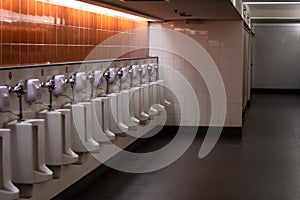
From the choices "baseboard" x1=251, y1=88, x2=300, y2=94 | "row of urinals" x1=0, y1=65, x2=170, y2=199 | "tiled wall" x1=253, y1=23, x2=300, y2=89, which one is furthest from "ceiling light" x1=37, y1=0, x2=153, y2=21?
"baseboard" x1=251, y1=88, x2=300, y2=94

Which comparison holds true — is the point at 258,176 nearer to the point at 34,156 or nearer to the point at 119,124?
the point at 119,124

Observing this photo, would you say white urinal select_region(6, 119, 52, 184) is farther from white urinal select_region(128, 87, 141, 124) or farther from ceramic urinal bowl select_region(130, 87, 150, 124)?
A: ceramic urinal bowl select_region(130, 87, 150, 124)

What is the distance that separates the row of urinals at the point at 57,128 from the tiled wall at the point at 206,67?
254 centimetres

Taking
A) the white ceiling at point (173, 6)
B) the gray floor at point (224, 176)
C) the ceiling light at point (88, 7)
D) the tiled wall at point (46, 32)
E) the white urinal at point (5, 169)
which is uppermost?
the white ceiling at point (173, 6)

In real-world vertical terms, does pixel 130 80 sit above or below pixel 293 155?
above

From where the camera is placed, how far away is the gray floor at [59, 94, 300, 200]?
5195 millimetres

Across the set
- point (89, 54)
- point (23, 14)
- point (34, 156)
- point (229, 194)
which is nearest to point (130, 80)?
point (89, 54)

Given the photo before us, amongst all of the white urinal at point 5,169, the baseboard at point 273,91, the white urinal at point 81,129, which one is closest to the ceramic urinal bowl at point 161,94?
the white urinal at point 81,129

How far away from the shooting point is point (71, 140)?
4605 mm

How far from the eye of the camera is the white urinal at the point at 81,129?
181 inches

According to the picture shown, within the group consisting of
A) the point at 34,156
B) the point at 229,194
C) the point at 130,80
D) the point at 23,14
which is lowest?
the point at 229,194

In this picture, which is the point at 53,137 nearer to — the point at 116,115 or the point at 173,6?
the point at 116,115

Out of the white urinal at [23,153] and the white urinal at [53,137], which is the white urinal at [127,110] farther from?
the white urinal at [23,153]

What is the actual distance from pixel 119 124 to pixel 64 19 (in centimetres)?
131
